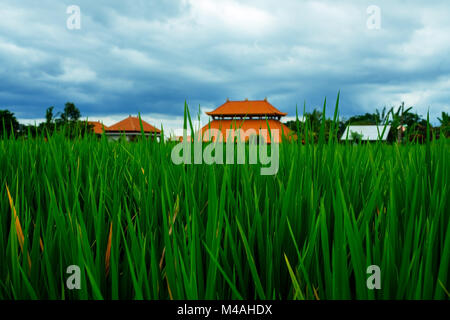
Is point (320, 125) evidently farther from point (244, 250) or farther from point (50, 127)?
point (50, 127)

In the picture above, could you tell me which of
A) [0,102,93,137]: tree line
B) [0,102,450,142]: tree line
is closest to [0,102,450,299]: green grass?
[0,102,450,142]: tree line

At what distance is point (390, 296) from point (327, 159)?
0.42 metres

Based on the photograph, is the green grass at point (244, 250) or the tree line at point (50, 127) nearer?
the green grass at point (244, 250)

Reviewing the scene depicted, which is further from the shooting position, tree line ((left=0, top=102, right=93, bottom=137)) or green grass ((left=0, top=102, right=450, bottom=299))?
tree line ((left=0, top=102, right=93, bottom=137))

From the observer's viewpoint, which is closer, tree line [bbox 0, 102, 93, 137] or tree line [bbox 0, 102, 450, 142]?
tree line [bbox 0, 102, 450, 142]

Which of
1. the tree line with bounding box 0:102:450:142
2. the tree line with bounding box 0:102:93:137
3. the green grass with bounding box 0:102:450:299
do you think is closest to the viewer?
the green grass with bounding box 0:102:450:299

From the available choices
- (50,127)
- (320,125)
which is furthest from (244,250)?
(50,127)

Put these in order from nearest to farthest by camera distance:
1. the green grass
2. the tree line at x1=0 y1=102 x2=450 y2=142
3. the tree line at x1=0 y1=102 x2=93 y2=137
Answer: the green grass < the tree line at x1=0 y1=102 x2=450 y2=142 < the tree line at x1=0 y1=102 x2=93 y2=137

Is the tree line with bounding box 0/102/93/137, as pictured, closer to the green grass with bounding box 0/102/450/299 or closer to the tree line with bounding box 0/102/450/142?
the tree line with bounding box 0/102/450/142

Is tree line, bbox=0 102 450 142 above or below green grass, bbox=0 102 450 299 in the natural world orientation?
above

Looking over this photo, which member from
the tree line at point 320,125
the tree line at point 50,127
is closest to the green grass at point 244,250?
the tree line at point 320,125

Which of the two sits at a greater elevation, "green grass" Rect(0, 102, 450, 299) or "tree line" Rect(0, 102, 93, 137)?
"tree line" Rect(0, 102, 93, 137)

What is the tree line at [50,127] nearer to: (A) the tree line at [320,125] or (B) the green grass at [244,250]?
(A) the tree line at [320,125]
